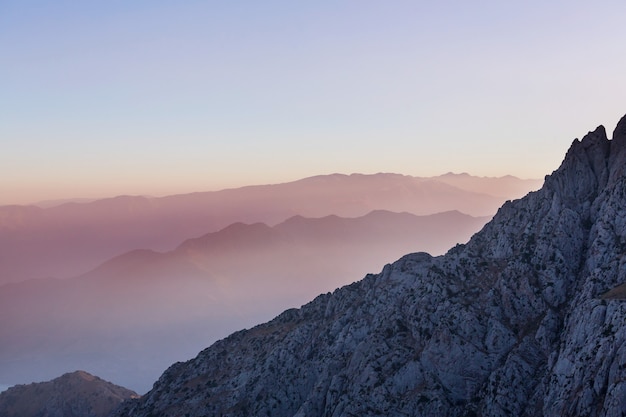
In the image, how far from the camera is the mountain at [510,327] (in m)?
121

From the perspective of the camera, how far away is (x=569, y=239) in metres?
158

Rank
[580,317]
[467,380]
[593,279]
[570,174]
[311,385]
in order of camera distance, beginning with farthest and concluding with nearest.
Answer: [311,385]
[570,174]
[467,380]
[593,279]
[580,317]

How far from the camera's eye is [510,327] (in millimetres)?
150500

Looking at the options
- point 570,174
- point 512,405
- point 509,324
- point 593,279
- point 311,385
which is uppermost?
point 570,174

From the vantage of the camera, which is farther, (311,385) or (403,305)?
(311,385)

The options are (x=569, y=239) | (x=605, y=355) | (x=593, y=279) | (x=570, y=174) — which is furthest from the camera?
(x=570, y=174)

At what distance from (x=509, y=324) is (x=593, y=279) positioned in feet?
77.8

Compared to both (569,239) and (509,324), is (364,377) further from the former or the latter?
(569,239)

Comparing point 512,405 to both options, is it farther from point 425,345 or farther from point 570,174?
point 570,174

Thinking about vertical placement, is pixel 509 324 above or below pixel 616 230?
below

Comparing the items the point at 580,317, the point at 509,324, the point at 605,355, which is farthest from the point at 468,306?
the point at 605,355

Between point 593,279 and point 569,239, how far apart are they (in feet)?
75.6

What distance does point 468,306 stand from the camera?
160 m

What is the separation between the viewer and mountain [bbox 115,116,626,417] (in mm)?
120688
